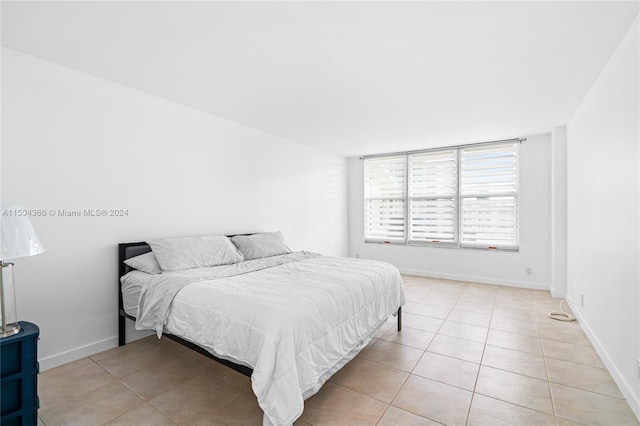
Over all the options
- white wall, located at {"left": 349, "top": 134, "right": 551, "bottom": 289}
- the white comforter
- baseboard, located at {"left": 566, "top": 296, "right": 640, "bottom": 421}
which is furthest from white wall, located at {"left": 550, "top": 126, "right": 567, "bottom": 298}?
the white comforter

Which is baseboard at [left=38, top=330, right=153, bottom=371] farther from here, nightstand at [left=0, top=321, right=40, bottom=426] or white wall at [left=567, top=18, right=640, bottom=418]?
white wall at [left=567, top=18, right=640, bottom=418]

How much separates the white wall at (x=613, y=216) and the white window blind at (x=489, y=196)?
1617mm

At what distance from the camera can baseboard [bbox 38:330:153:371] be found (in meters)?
2.46

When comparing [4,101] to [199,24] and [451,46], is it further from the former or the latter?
[451,46]

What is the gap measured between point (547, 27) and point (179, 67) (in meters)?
2.73

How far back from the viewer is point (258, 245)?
378cm

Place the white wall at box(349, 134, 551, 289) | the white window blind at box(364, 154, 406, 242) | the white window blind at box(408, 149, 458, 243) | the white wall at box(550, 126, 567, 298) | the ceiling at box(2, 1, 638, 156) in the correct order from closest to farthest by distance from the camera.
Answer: the ceiling at box(2, 1, 638, 156)
the white wall at box(550, 126, 567, 298)
the white wall at box(349, 134, 551, 289)
the white window blind at box(408, 149, 458, 243)
the white window blind at box(364, 154, 406, 242)

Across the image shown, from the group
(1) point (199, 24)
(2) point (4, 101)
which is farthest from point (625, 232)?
(2) point (4, 101)

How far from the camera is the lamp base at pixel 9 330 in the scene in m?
1.64

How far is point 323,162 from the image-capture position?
588cm

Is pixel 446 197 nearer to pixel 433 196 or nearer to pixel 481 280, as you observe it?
pixel 433 196

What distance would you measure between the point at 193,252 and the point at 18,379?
1532 millimetres

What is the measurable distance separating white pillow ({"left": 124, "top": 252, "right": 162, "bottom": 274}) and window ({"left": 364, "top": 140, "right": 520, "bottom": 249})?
14.5ft

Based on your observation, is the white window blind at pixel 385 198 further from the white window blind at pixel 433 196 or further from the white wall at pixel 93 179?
the white wall at pixel 93 179
